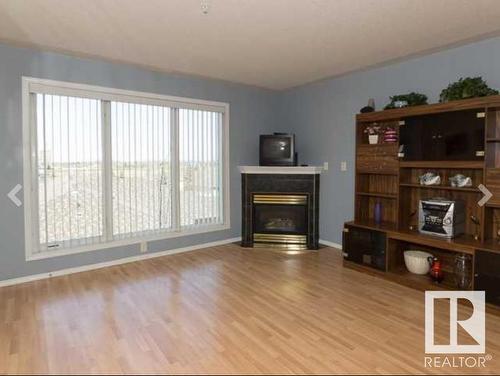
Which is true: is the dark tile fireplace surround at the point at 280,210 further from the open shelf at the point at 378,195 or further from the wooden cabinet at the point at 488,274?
the wooden cabinet at the point at 488,274

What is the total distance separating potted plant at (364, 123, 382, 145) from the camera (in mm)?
3953

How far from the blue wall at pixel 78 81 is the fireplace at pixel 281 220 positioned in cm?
39

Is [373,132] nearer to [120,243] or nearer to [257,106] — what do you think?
[257,106]

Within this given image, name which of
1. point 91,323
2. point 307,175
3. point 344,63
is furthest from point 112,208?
point 344,63

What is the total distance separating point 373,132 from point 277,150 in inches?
59.3

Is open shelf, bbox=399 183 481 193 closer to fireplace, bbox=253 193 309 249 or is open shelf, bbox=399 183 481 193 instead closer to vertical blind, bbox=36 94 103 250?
fireplace, bbox=253 193 309 249

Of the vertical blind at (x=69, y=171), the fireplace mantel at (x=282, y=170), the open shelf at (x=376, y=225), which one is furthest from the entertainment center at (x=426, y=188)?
the vertical blind at (x=69, y=171)

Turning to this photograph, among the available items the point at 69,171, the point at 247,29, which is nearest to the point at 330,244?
the point at 247,29

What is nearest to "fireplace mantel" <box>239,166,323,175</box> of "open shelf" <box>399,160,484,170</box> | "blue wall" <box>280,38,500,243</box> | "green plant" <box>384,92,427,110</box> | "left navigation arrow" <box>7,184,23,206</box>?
"blue wall" <box>280,38,500,243</box>

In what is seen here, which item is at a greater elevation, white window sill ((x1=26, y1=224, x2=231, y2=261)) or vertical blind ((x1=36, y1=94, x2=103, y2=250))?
vertical blind ((x1=36, y1=94, x2=103, y2=250))

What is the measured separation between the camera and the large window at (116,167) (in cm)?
361

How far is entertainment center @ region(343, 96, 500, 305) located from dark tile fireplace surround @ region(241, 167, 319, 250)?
87 cm

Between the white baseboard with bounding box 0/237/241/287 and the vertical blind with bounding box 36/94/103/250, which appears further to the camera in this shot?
the vertical blind with bounding box 36/94/103/250

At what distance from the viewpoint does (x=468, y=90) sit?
3094 mm
